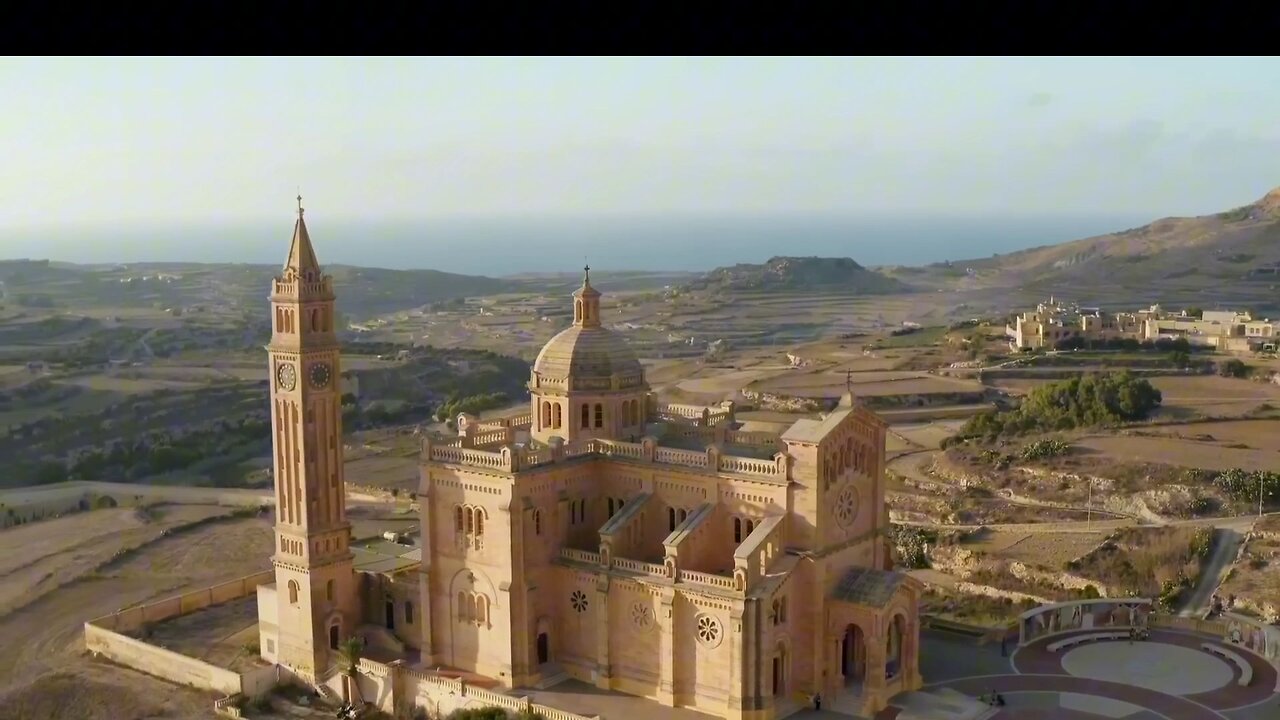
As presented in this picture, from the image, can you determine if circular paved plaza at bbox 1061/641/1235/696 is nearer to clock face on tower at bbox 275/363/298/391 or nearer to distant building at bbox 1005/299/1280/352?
clock face on tower at bbox 275/363/298/391

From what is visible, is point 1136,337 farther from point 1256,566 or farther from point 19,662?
point 19,662

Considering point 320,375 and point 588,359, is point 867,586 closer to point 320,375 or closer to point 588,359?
point 588,359

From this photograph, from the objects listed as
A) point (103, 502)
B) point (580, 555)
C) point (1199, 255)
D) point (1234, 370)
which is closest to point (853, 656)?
point (580, 555)

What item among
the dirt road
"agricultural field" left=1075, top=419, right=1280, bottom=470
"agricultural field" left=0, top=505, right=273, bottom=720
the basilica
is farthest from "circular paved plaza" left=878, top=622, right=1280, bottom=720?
"agricultural field" left=0, top=505, right=273, bottom=720
